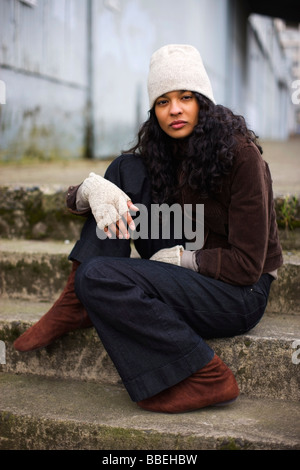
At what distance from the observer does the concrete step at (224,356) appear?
198cm

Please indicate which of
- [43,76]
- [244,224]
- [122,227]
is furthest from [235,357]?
[43,76]

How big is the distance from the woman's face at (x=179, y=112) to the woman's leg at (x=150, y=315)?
0.53m

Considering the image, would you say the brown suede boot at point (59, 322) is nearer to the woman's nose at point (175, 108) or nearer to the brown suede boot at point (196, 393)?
the brown suede boot at point (196, 393)

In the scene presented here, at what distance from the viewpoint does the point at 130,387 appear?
1.84 m

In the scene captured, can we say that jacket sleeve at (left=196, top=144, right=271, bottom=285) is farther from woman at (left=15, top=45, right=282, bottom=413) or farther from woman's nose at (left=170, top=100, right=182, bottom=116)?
woman's nose at (left=170, top=100, right=182, bottom=116)

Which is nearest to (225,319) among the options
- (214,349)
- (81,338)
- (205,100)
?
(214,349)

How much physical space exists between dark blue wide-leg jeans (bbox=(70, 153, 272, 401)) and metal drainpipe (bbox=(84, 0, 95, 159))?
160 inches

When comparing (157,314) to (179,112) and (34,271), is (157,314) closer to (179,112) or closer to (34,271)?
(179,112)

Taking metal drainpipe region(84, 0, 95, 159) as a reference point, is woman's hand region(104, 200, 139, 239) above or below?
below

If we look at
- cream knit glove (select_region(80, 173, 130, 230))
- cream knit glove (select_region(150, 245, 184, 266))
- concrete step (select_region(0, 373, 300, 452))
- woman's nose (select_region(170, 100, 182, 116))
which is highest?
woman's nose (select_region(170, 100, 182, 116))

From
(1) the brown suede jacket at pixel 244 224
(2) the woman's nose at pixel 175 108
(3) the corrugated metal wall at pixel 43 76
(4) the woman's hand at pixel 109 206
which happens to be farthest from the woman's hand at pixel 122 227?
(3) the corrugated metal wall at pixel 43 76

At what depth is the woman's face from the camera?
2029mm

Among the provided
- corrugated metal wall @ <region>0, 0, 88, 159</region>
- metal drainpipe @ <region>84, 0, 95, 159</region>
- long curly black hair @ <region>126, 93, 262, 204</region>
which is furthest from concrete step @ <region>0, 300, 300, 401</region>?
metal drainpipe @ <region>84, 0, 95, 159</region>

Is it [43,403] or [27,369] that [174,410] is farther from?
[27,369]
